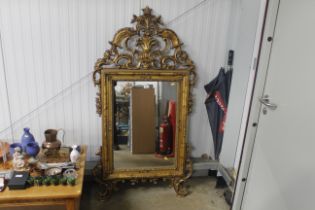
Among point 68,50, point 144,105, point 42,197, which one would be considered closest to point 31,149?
point 42,197

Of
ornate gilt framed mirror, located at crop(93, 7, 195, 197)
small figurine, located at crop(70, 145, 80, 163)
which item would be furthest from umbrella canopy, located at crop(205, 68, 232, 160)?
small figurine, located at crop(70, 145, 80, 163)

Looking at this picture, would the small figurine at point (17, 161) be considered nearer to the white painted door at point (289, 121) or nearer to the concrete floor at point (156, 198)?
the concrete floor at point (156, 198)

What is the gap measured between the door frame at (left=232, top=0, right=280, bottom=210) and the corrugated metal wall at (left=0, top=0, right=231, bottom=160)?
60cm

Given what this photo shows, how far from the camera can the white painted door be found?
131 cm

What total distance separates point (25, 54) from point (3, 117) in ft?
1.70

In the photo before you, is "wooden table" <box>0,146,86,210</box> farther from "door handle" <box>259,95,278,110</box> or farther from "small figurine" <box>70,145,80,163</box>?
"door handle" <box>259,95,278,110</box>

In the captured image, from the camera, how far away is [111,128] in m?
2.07

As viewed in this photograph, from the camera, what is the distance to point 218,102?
226 centimetres

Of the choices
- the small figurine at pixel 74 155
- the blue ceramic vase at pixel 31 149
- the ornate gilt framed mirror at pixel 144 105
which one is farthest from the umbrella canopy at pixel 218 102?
the blue ceramic vase at pixel 31 149

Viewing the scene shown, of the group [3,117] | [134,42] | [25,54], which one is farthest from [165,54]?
[3,117]

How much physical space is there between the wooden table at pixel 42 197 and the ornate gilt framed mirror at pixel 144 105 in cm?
55

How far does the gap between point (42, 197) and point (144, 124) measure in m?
0.94

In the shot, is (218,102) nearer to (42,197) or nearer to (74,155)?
(74,155)

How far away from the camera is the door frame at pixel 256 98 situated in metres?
1.57
